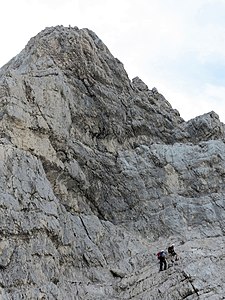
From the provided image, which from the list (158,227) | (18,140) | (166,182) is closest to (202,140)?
(166,182)

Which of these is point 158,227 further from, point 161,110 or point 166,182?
point 161,110

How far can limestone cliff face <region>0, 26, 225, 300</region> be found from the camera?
30.8 m

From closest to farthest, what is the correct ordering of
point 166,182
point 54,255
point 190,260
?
1. point 54,255
2. point 190,260
3. point 166,182

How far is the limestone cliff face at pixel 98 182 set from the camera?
101 feet

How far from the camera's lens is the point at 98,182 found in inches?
1682

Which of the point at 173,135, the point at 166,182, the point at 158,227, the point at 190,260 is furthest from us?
the point at 173,135

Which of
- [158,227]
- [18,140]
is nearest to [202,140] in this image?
[158,227]

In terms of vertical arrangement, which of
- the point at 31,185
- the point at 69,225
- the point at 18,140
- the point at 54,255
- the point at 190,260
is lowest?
the point at 190,260

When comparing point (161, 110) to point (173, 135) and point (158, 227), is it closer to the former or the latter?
point (173, 135)

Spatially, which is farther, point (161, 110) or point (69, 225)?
point (161, 110)

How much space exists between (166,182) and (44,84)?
15.5 m

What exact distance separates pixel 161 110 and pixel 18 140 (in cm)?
2258

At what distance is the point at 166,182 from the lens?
149 feet

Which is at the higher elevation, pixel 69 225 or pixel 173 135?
pixel 173 135
